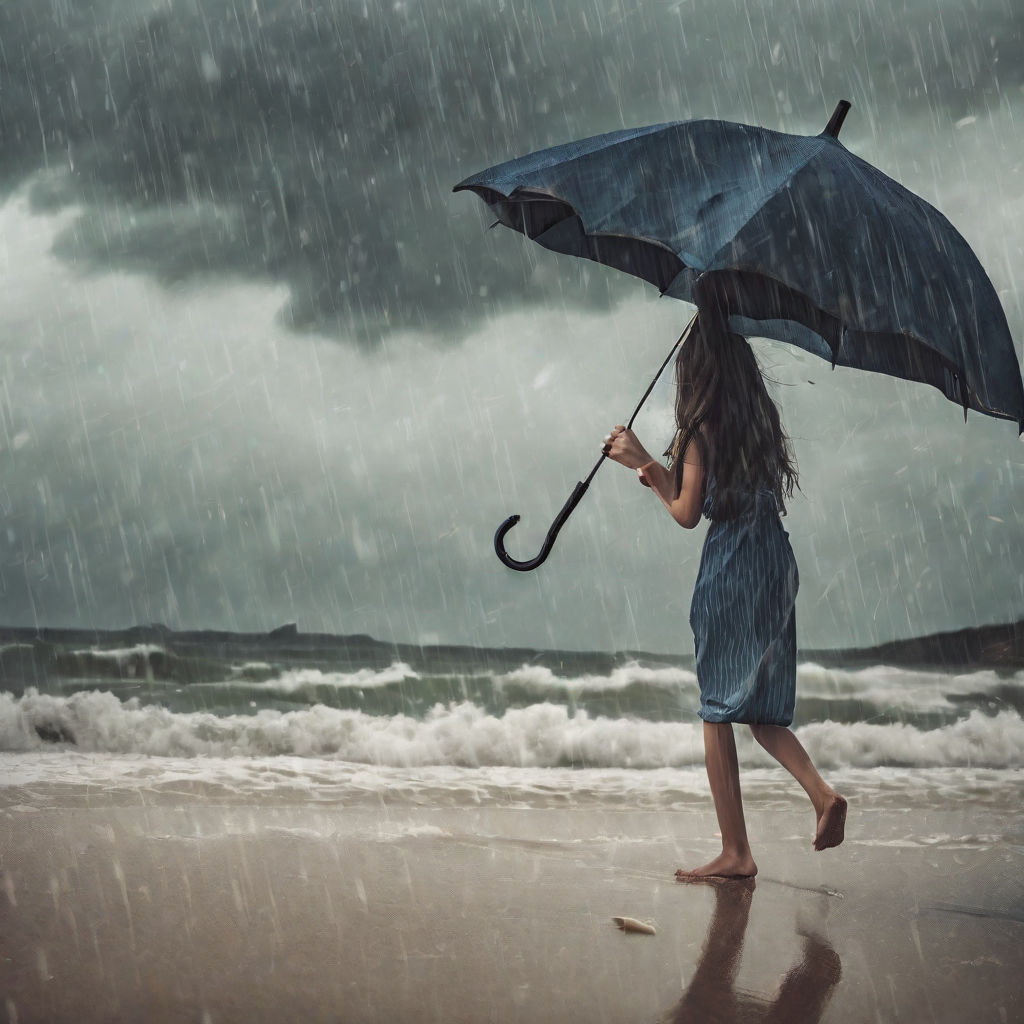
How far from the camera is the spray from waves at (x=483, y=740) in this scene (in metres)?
7.21

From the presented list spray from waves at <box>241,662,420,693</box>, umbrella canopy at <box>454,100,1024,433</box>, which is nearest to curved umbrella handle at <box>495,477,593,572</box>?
umbrella canopy at <box>454,100,1024,433</box>

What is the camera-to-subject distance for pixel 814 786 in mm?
3141

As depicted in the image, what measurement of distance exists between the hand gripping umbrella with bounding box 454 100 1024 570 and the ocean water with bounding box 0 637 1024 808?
2469 millimetres

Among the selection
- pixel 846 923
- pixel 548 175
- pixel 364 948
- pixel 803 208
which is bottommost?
pixel 846 923

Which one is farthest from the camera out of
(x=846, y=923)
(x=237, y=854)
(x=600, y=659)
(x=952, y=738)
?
(x=600, y=659)

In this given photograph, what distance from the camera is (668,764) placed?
24.8 feet

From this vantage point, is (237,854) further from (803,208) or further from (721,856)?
(803,208)

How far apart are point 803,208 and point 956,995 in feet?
6.88

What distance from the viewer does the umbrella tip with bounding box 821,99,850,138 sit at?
3.33 metres

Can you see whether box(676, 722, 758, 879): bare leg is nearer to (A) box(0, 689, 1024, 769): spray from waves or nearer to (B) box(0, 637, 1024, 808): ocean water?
(B) box(0, 637, 1024, 808): ocean water

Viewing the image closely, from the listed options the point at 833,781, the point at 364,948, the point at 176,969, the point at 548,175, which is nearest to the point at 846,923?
the point at 364,948

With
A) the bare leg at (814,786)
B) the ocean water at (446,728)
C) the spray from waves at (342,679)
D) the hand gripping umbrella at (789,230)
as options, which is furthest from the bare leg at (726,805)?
the spray from waves at (342,679)

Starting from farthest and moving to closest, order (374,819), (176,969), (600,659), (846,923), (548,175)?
(600,659), (374,819), (548,175), (846,923), (176,969)

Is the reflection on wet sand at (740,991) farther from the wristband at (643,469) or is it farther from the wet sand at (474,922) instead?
the wristband at (643,469)
